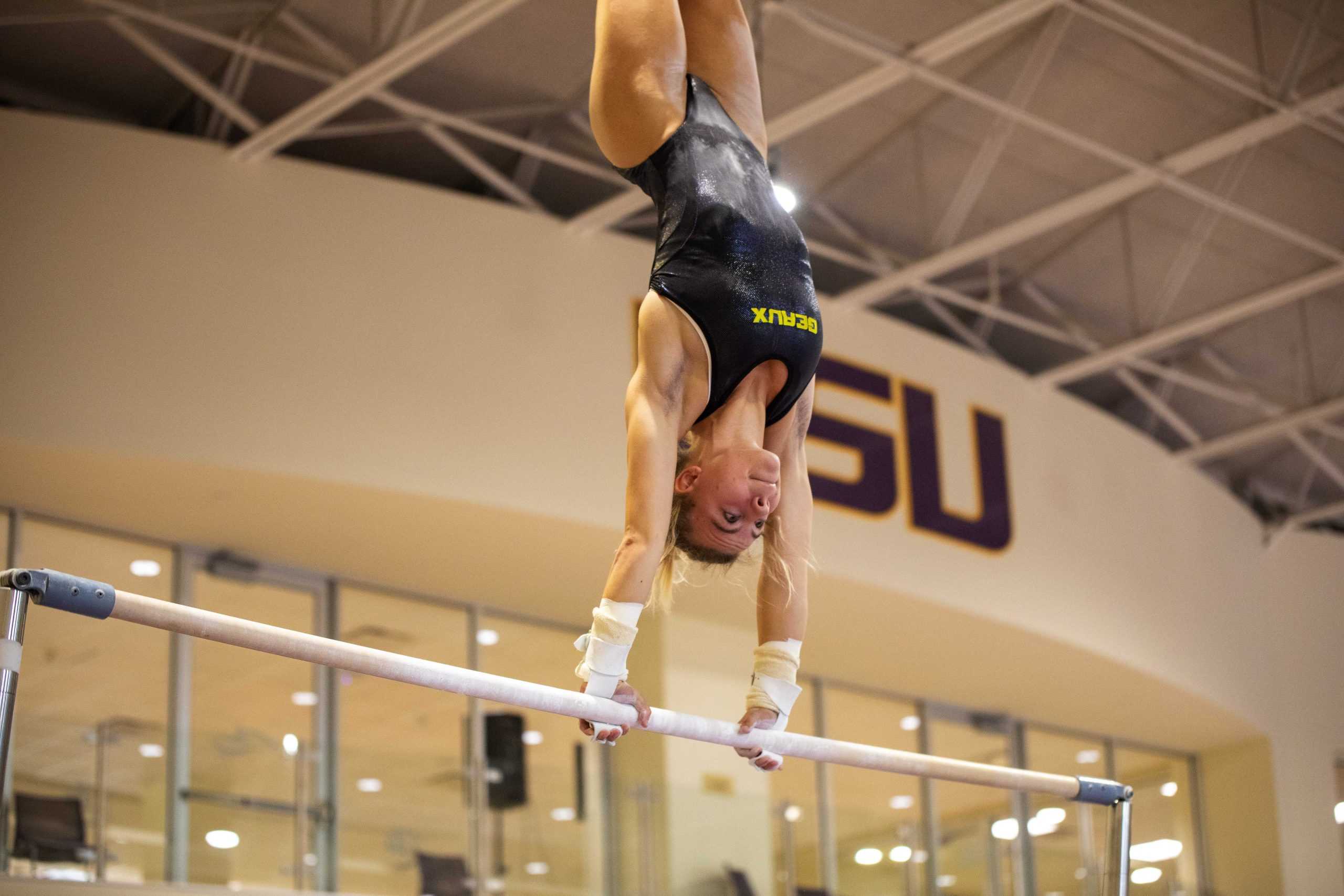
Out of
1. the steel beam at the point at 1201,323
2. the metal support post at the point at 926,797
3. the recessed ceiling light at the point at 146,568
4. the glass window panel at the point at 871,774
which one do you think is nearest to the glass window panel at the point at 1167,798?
the metal support post at the point at 926,797

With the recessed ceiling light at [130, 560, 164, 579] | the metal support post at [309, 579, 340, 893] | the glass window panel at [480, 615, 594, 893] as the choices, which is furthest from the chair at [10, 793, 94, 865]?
the glass window panel at [480, 615, 594, 893]

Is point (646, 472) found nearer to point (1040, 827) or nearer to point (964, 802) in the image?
point (1040, 827)

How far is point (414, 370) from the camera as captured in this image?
28.0ft

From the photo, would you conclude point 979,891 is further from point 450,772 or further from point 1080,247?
point 1080,247

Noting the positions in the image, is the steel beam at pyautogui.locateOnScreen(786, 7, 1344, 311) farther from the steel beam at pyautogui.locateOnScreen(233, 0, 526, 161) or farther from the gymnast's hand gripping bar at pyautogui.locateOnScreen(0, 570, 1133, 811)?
the gymnast's hand gripping bar at pyautogui.locateOnScreen(0, 570, 1133, 811)

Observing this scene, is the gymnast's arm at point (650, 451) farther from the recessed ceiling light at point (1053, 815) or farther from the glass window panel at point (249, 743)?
the recessed ceiling light at point (1053, 815)

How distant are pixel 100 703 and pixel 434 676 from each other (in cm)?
604

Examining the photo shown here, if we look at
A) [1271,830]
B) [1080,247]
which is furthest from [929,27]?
[1271,830]

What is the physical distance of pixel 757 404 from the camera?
3.68 metres

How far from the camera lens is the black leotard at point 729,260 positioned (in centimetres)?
353

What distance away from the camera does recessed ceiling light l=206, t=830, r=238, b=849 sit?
8.02 meters

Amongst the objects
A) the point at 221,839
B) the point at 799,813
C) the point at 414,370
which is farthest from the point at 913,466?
the point at 221,839

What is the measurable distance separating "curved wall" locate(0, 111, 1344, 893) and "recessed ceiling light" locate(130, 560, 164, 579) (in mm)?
1085

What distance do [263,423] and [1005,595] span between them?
558 cm
